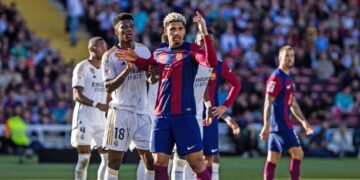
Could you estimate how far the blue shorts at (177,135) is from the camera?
14391mm

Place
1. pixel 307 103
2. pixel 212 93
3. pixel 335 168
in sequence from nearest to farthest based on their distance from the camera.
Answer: pixel 212 93 < pixel 335 168 < pixel 307 103

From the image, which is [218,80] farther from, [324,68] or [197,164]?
[324,68]

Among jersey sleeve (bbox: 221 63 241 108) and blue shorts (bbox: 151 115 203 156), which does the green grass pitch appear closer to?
jersey sleeve (bbox: 221 63 241 108)

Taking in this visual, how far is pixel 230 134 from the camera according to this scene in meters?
32.2

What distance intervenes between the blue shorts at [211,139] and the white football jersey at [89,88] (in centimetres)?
184

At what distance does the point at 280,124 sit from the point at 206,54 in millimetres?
4727

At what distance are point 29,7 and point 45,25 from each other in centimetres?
108

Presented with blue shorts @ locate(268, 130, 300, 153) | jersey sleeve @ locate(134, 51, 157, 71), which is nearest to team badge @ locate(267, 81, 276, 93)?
blue shorts @ locate(268, 130, 300, 153)

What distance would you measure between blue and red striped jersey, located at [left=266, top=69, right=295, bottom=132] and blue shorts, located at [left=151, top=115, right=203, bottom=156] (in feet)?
13.4

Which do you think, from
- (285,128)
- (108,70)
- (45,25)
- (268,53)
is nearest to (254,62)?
(268,53)

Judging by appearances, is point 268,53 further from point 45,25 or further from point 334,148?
point 45,25

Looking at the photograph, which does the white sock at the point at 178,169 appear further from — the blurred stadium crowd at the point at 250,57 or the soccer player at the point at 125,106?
the blurred stadium crowd at the point at 250,57

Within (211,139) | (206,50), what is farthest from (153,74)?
(211,139)

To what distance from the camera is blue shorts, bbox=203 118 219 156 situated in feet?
56.7
